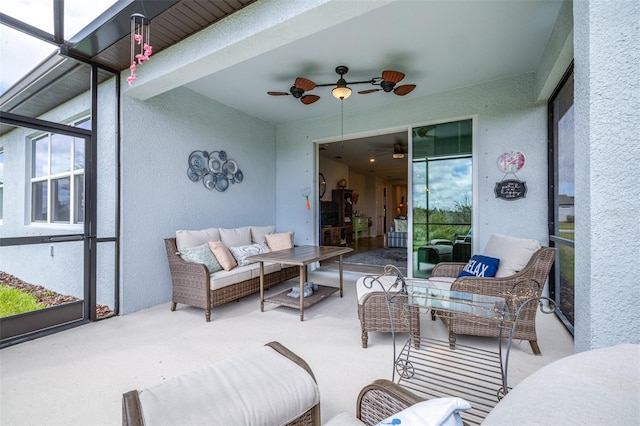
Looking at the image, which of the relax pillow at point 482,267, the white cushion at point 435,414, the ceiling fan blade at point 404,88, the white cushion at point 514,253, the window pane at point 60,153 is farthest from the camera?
the ceiling fan blade at point 404,88

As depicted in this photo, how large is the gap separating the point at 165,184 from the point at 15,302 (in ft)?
5.97

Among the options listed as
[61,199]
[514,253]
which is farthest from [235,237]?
[514,253]

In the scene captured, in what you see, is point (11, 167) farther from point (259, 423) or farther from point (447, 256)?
point (447, 256)

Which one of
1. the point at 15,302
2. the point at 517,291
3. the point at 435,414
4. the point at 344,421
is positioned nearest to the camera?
the point at 435,414

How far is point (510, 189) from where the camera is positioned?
369cm

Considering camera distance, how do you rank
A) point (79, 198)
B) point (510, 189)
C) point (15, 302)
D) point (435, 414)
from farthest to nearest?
point (510, 189) < point (79, 198) < point (15, 302) < point (435, 414)

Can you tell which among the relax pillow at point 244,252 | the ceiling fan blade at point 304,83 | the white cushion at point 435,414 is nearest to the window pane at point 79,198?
the relax pillow at point 244,252

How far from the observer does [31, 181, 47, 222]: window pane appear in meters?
2.79

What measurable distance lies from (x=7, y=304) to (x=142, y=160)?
1860mm

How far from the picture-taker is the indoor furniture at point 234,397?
975mm

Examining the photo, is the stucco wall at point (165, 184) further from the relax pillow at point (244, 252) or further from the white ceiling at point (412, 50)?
the relax pillow at point (244, 252)

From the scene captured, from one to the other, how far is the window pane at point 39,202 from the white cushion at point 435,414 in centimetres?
371

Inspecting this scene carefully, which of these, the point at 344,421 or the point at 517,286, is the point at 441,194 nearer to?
the point at 517,286

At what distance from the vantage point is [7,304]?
8.49ft
